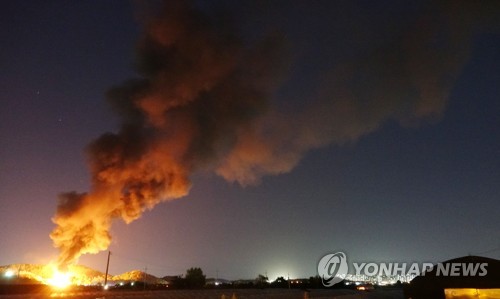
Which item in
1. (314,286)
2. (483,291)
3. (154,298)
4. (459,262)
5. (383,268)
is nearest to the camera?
(383,268)

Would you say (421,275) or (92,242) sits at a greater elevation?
(92,242)

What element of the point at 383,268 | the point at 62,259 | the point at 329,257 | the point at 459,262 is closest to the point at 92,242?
the point at 62,259

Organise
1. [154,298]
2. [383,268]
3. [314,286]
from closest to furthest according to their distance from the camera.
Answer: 1. [383,268]
2. [154,298]
3. [314,286]

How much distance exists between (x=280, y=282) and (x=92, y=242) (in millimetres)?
65205

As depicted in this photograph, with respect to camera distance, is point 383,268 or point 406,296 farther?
point 406,296

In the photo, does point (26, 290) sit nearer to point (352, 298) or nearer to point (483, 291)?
point (352, 298)

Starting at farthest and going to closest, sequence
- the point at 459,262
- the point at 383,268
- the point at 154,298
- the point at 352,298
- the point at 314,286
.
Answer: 1. the point at 314,286
2. the point at 154,298
3. the point at 352,298
4. the point at 459,262
5. the point at 383,268

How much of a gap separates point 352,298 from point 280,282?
6126cm

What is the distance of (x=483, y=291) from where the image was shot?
41.4 meters

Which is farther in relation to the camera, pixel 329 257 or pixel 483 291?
pixel 329 257

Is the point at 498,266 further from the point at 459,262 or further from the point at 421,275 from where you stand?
the point at 421,275

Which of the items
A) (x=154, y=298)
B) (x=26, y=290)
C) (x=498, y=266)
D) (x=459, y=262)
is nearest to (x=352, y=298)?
(x=459, y=262)

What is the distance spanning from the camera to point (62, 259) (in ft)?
185

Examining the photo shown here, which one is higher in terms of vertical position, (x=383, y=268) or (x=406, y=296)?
(x=383, y=268)
